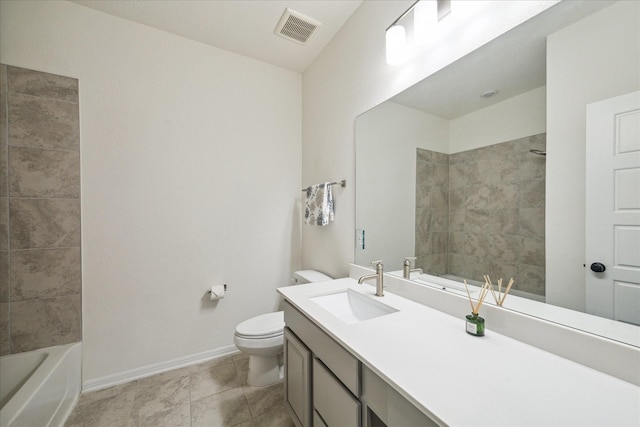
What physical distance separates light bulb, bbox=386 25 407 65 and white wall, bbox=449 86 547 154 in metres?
0.48

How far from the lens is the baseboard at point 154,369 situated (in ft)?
5.43

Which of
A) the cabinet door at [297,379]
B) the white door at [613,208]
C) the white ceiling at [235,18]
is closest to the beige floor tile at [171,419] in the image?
the cabinet door at [297,379]

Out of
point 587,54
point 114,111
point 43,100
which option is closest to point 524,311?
point 587,54

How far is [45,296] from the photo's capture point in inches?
60.9

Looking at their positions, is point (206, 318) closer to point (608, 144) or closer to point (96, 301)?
point (96, 301)

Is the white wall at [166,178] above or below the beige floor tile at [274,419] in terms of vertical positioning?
above

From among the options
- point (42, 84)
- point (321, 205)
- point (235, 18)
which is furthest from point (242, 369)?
point (235, 18)

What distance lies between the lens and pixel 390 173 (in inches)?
58.2

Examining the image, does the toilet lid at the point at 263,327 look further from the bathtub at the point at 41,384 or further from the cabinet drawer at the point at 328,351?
the bathtub at the point at 41,384

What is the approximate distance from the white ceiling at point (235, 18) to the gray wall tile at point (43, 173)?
102 cm

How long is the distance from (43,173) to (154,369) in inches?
60.1

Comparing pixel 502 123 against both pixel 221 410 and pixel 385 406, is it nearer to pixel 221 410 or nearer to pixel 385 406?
pixel 385 406

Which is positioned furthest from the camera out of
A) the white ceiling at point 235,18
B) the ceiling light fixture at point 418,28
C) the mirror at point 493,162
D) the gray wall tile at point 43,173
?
the white ceiling at point 235,18

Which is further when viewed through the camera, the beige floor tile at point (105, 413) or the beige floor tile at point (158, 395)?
the beige floor tile at point (158, 395)
